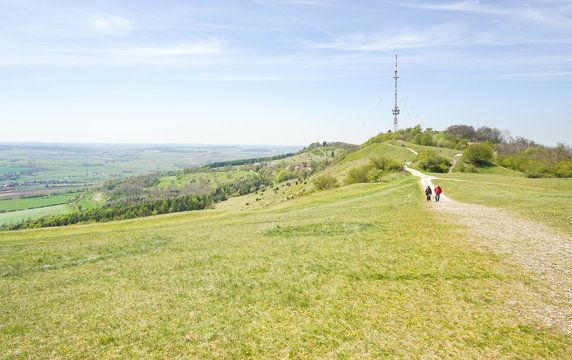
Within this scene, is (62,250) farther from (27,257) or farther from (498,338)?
(498,338)

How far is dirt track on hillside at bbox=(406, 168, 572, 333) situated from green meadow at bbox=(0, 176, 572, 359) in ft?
1.48

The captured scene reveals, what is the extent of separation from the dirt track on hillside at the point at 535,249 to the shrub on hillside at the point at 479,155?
70130 mm

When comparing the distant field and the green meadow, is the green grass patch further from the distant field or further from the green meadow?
the distant field

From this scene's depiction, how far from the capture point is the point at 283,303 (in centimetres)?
1189

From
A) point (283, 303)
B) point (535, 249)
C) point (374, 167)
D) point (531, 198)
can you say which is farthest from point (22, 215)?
point (531, 198)

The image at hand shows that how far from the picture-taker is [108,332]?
10383 mm

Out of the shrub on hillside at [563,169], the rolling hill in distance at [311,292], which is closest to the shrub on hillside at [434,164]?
the shrub on hillside at [563,169]

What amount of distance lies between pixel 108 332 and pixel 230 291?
5175mm

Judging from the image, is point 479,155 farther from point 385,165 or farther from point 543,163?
point 385,165

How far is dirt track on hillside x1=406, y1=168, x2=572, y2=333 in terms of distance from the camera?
33.3 feet

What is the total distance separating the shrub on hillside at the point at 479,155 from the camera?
3319 inches

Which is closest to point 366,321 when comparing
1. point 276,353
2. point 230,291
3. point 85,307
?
point 276,353

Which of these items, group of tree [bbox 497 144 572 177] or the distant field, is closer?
group of tree [bbox 497 144 572 177]

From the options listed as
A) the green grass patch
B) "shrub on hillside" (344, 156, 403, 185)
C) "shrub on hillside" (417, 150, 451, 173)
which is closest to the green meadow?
the green grass patch
